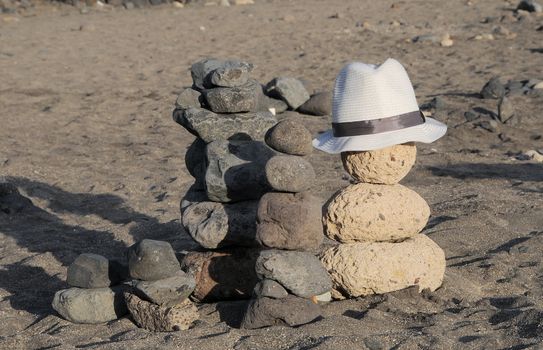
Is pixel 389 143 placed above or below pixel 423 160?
above

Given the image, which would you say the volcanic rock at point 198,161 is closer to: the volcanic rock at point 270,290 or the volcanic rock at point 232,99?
the volcanic rock at point 232,99

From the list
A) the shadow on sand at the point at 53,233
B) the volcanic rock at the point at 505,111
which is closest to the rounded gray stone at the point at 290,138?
the shadow on sand at the point at 53,233

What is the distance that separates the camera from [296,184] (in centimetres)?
511

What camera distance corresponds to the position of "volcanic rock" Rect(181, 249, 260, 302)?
5.48 meters

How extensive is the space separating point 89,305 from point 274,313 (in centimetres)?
111

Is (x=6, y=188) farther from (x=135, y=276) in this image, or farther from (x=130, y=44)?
(x=130, y=44)

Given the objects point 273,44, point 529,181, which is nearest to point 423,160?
point 529,181

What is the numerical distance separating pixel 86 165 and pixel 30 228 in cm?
203

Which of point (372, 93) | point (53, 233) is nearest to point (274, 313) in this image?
point (372, 93)

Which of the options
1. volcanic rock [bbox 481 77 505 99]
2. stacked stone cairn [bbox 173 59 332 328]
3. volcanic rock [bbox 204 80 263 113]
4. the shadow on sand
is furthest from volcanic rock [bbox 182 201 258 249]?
volcanic rock [bbox 481 77 505 99]

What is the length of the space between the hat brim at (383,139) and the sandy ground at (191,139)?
879mm

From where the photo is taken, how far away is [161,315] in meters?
5.03

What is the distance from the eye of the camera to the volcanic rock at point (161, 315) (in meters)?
5.00

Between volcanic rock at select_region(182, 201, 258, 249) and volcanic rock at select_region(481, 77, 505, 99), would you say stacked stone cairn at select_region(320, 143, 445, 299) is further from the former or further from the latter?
volcanic rock at select_region(481, 77, 505, 99)
